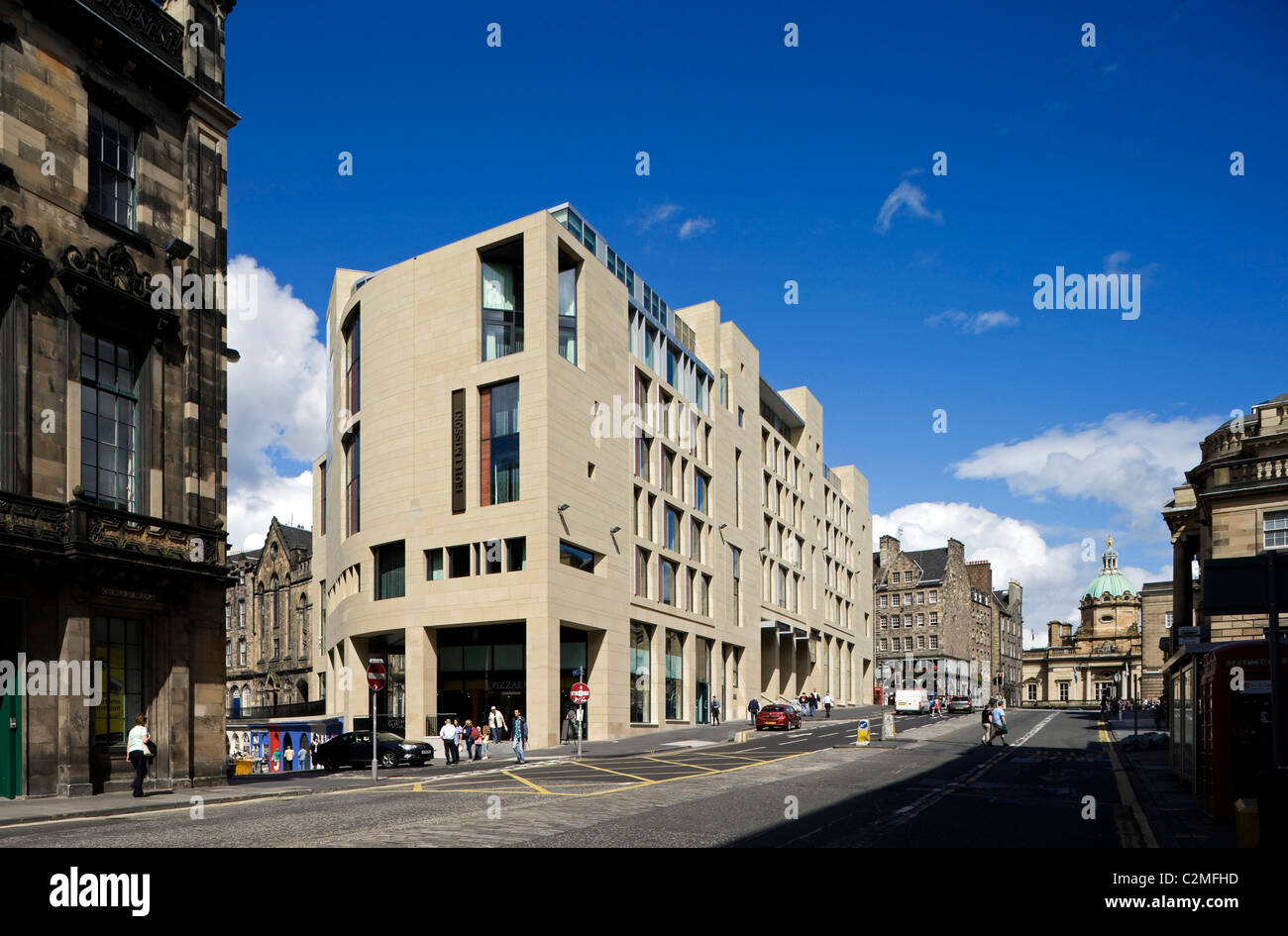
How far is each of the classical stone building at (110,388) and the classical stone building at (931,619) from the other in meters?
115

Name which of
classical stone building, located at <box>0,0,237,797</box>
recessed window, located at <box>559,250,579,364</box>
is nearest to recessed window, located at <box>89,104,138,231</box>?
classical stone building, located at <box>0,0,237,797</box>

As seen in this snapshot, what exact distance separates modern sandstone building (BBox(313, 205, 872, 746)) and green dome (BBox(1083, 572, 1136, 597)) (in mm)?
77304

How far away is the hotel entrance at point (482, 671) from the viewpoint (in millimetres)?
52031

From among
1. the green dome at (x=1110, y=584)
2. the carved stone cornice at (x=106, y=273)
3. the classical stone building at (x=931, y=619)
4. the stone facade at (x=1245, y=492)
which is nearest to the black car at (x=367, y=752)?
the carved stone cornice at (x=106, y=273)

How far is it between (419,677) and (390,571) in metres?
6.28

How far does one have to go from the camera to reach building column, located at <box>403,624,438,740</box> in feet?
172

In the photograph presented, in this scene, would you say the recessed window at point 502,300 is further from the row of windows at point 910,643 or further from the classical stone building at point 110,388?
the row of windows at point 910,643

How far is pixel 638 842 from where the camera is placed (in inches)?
530

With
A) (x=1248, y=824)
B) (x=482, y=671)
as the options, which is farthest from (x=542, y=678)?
(x=1248, y=824)

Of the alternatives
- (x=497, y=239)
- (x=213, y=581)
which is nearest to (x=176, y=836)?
(x=213, y=581)

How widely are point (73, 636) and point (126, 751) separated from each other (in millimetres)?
3061

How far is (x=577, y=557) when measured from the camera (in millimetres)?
52375

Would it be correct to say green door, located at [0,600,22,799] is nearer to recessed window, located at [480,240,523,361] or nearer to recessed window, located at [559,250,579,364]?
recessed window, located at [480,240,523,361]
